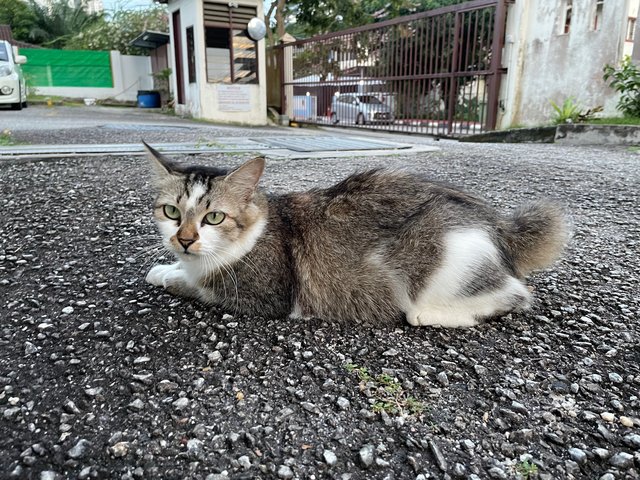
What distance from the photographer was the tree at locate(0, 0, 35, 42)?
92.6 ft

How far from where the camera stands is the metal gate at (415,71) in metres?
10.3

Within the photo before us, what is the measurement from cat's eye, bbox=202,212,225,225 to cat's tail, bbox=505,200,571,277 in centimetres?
136

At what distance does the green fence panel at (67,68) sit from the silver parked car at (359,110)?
52.2 ft

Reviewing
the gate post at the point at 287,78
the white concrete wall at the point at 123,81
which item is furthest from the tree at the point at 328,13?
the white concrete wall at the point at 123,81

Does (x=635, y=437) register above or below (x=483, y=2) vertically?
below

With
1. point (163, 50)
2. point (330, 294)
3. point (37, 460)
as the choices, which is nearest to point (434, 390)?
point (330, 294)

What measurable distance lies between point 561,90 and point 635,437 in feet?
34.6

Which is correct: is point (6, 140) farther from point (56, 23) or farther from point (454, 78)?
point (56, 23)

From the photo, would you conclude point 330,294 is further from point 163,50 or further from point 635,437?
point 163,50

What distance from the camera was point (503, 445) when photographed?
1473mm

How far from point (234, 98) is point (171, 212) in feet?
44.1

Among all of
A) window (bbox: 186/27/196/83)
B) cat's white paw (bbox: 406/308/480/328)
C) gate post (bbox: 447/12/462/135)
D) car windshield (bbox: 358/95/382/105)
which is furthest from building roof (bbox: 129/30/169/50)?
cat's white paw (bbox: 406/308/480/328)

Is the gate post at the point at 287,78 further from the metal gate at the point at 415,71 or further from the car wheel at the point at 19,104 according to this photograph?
the car wheel at the point at 19,104

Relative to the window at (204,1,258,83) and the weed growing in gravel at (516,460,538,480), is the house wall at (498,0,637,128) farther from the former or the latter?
the weed growing in gravel at (516,460,538,480)
